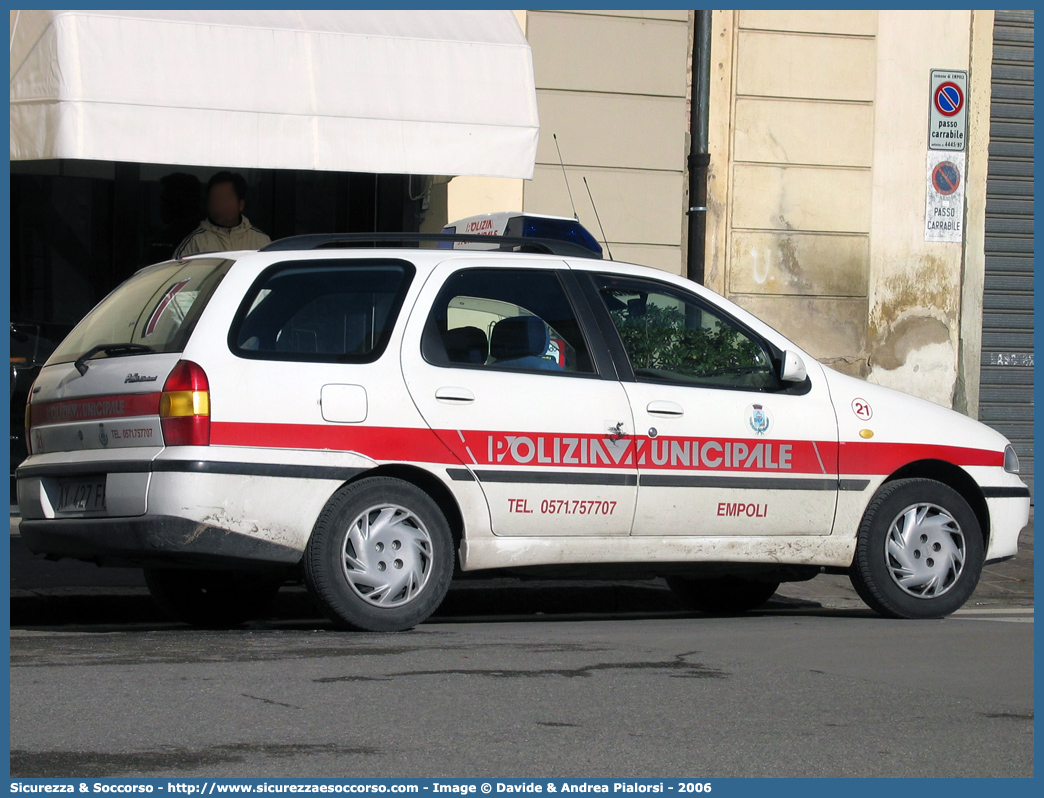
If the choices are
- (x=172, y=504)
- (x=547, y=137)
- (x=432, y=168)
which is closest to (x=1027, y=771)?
(x=172, y=504)

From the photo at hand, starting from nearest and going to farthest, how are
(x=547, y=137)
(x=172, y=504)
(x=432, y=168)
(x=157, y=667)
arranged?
(x=157, y=667)
(x=172, y=504)
(x=432, y=168)
(x=547, y=137)

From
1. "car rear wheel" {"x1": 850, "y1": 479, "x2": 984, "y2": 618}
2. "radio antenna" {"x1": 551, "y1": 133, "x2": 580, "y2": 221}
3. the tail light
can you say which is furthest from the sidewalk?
"radio antenna" {"x1": 551, "y1": 133, "x2": 580, "y2": 221}

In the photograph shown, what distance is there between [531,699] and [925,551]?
3.18 meters

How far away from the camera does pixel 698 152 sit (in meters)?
12.6

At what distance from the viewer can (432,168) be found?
1078 cm

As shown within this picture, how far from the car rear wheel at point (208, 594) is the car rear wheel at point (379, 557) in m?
1.00

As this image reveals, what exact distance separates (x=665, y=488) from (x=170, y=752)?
3.23m

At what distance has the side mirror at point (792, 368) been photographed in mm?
7117

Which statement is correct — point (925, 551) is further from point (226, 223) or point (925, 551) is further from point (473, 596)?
point (226, 223)

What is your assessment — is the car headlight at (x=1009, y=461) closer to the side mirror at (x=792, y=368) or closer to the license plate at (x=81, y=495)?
the side mirror at (x=792, y=368)

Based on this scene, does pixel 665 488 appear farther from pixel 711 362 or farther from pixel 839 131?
pixel 839 131

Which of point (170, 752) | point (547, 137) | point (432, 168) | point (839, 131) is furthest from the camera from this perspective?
point (839, 131)

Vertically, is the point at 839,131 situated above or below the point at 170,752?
above

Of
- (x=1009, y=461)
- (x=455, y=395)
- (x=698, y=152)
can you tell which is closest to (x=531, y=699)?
(x=455, y=395)
